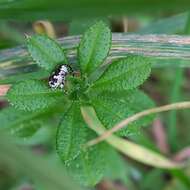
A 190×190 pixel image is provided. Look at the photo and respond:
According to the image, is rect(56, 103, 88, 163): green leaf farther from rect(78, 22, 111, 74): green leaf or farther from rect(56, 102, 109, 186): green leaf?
rect(78, 22, 111, 74): green leaf

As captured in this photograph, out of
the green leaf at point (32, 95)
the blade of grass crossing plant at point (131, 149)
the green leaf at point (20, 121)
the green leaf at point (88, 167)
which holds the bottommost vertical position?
the green leaf at point (88, 167)

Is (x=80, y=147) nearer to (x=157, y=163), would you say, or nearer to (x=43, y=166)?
(x=43, y=166)

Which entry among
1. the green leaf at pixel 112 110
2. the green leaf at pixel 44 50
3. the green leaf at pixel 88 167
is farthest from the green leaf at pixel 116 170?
the green leaf at pixel 44 50

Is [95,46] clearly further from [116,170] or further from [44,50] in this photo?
[116,170]

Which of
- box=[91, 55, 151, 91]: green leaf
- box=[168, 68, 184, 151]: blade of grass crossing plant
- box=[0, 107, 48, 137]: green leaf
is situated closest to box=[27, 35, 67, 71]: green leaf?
box=[91, 55, 151, 91]: green leaf

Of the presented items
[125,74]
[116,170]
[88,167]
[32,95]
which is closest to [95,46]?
[125,74]

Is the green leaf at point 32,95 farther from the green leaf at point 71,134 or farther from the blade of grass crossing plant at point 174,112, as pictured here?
the blade of grass crossing plant at point 174,112

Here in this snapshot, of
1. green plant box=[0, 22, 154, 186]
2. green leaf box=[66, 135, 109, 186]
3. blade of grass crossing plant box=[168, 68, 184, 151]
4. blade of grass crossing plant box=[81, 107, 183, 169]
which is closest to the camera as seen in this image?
blade of grass crossing plant box=[81, 107, 183, 169]
